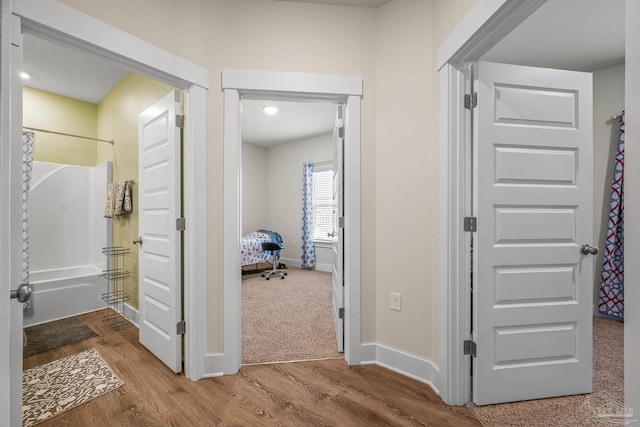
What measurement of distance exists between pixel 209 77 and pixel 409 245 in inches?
72.1

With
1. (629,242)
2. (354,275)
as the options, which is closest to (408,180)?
(354,275)

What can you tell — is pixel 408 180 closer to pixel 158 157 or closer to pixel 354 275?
pixel 354 275

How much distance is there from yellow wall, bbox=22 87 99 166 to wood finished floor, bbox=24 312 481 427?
2.81 metres

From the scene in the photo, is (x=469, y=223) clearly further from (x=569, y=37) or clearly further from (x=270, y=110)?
(x=270, y=110)

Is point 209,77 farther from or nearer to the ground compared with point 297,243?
farther from the ground

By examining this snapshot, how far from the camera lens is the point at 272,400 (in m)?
1.68

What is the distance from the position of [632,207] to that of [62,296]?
4.46 m

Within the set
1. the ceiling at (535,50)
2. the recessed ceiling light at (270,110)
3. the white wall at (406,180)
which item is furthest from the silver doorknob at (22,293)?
the recessed ceiling light at (270,110)

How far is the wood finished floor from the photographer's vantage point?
1521 mm

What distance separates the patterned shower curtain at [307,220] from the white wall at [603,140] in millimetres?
4192

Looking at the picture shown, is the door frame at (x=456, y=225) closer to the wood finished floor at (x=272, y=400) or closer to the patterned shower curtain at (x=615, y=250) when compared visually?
the wood finished floor at (x=272, y=400)

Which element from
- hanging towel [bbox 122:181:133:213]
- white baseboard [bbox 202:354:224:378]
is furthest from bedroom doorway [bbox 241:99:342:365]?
hanging towel [bbox 122:181:133:213]

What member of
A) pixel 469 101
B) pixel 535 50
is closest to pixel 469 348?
pixel 469 101

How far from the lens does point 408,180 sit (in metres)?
1.92
